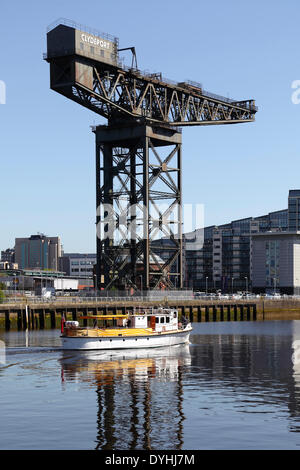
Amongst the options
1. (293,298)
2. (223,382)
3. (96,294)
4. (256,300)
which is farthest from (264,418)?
(293,298)

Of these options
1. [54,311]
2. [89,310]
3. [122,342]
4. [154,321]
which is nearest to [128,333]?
[122,342]

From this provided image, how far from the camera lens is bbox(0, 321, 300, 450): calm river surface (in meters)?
38.2

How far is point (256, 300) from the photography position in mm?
180625

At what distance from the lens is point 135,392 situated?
173ft

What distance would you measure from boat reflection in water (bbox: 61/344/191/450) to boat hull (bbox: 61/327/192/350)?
0.67 m

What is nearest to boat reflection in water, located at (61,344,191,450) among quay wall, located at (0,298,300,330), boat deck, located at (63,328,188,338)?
boat deck, located at (63,328,188,338)

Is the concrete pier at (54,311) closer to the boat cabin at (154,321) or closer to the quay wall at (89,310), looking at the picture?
the quay wall at (89,310)

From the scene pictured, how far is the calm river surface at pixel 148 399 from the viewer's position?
3825 cm

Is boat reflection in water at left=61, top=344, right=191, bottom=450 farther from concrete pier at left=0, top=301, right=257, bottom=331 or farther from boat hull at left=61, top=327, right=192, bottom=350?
concrete pier at left=0, top=301, right=257, bottom=331

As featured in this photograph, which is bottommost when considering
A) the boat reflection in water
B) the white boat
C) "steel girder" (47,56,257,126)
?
the boat reflection in water

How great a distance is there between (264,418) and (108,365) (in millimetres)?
28038

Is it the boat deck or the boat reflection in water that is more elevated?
the boat deck

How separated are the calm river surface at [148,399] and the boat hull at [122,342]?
1.13 m

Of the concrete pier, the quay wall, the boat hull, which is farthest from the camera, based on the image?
the quay wall
